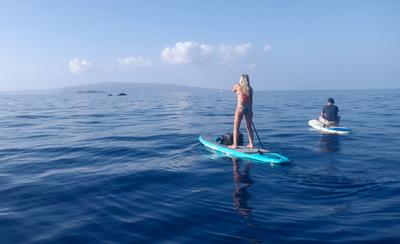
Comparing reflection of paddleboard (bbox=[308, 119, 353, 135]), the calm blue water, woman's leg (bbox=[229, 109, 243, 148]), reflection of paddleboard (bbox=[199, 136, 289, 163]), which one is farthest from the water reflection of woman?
reflection of paddleboard (bbox=[308, 119, 353, 135])

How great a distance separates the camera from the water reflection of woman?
21.6ft

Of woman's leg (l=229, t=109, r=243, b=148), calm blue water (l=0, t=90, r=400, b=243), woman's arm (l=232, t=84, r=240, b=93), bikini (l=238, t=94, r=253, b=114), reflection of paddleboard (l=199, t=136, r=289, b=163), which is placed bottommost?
calm blue water (l=0, t=90, r=400, b=243)

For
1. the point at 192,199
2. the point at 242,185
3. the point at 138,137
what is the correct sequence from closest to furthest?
the point at 192,199 < the point at 242,185 < the point at 138,137

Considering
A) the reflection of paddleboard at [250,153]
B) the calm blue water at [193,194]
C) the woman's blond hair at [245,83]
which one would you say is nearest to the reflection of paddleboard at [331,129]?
the calm blue water at [193,194]

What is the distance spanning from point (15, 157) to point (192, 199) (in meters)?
7.89

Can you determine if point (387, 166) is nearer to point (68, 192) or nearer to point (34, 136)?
point (68, 192)

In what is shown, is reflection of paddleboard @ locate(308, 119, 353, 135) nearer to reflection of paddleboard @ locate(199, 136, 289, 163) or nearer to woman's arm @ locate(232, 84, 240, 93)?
reflection of paddleboard @ locate(199, 136, 289, 163)

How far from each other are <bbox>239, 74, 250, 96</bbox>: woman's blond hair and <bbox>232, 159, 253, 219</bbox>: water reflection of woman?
2.55 m

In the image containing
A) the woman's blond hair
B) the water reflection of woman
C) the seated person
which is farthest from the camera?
the seated person

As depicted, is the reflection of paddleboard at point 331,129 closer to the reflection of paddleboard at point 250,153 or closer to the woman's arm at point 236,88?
the reflection of paddleboard at point 250,153

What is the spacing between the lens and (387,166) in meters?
9.94

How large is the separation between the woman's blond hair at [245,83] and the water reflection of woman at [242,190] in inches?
100

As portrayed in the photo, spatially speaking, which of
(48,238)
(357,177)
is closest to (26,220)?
(48,238)

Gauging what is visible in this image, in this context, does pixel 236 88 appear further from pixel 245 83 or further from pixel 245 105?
pixel 245 105
